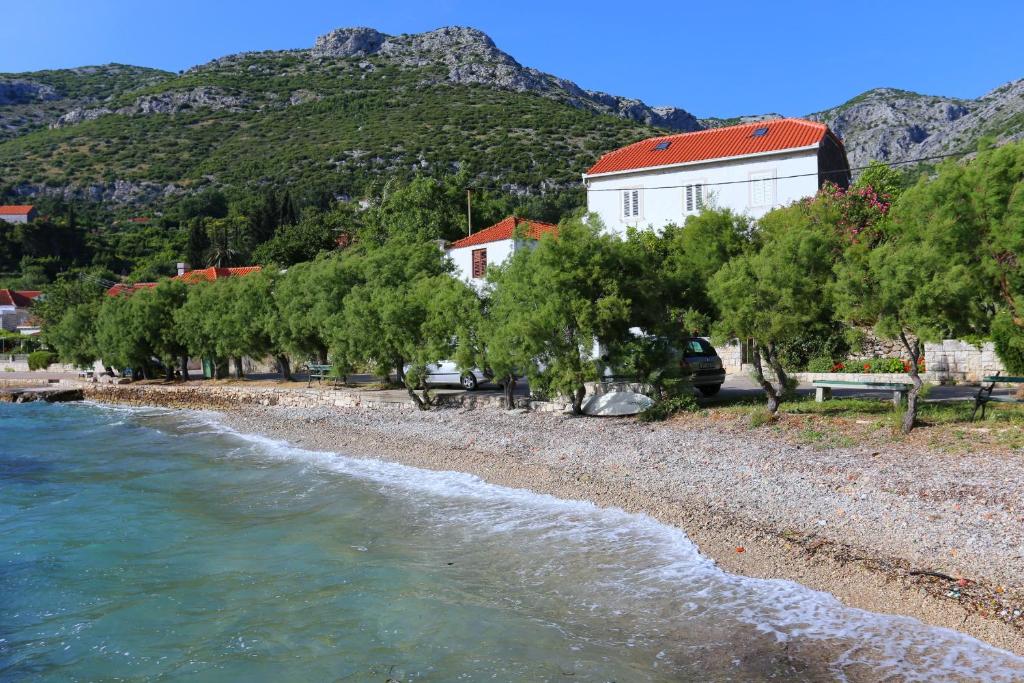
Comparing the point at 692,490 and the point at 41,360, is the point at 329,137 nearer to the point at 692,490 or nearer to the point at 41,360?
the point at 41,360

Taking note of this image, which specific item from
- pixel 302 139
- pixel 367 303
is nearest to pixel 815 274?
pixel 367 303

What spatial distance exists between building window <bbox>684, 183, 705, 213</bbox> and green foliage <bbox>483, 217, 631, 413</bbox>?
20.9 metres

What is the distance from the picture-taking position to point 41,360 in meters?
62.3

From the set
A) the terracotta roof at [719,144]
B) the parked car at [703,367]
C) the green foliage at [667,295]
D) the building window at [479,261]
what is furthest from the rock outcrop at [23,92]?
the parked car at [703,367]

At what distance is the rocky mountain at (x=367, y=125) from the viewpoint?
9981 centimetres

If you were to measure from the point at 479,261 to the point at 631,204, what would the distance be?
10.9 meters

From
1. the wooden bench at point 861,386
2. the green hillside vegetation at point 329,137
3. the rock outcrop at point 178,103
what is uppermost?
the rock outcrop at point 178,103

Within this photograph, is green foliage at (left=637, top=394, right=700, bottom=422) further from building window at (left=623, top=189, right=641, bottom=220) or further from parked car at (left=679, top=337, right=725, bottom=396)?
building window at (left=623, top=189, right=641, bottom=220)

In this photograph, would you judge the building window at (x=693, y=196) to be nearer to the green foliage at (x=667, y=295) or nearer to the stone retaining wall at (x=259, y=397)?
the stone retaining wall at (x=259, y=397)

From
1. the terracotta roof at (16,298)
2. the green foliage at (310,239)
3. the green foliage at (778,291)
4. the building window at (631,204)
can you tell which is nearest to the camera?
the green foliage at (778,291)

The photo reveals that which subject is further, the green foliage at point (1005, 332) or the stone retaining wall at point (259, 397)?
the stone retaining wall at point (259, 397)

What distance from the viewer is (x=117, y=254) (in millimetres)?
100875

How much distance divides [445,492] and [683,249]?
48.9 ft

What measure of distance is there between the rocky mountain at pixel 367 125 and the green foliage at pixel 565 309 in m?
64.0
